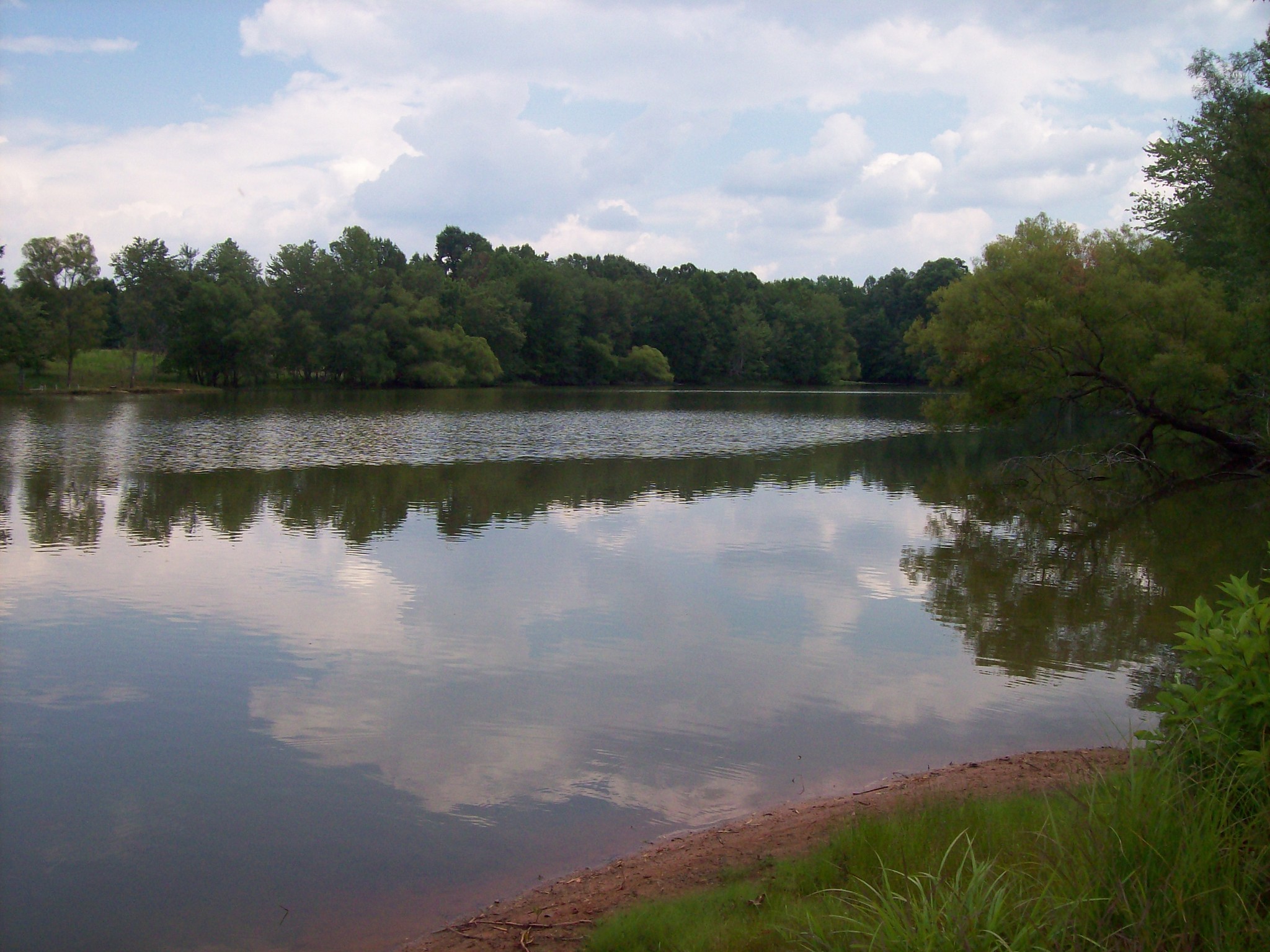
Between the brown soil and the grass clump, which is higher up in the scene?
the grass clump

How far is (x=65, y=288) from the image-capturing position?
67438 millimetres

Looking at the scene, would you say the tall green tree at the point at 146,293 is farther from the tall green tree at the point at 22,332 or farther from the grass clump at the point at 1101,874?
the grass clump at the point at 1101,874

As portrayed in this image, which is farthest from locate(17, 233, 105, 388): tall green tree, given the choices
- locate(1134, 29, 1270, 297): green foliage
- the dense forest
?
locate(1134, 29, 1270, 297): green foliage

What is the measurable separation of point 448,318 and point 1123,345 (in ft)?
267

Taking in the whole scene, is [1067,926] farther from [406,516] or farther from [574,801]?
[406,516]

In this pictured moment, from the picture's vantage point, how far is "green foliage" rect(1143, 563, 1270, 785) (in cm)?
402

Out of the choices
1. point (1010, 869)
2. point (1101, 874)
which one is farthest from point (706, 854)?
point (1101, 874)

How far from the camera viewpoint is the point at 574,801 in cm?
740

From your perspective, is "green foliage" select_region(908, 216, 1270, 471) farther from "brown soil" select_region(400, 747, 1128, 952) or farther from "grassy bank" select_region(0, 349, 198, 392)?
"grassy bank" select_region(0, 349, 198, 392)

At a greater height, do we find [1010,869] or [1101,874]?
[1101,874]

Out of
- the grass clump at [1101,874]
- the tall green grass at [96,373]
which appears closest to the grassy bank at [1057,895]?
the grass clump at [1101,874]

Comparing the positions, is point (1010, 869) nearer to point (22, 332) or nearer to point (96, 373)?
point (22, 332)

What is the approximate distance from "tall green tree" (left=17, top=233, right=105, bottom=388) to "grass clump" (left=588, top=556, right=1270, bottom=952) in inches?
2943

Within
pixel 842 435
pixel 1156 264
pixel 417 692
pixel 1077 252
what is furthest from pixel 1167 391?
pixel 417 692
